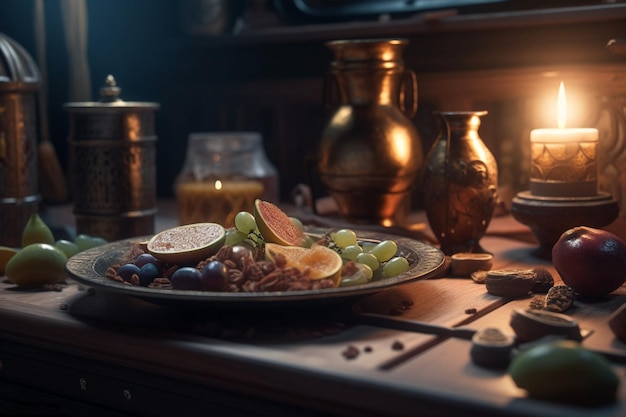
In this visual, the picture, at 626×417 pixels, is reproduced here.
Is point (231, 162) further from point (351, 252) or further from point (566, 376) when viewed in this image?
point (566, 376)

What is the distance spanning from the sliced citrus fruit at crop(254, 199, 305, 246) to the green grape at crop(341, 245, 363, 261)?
0.07 m

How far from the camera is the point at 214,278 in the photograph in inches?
40.6

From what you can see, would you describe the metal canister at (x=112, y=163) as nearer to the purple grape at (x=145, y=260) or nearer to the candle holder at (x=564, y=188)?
the purple grape at (x=145, y=260)

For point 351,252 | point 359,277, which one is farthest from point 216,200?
point 359,277

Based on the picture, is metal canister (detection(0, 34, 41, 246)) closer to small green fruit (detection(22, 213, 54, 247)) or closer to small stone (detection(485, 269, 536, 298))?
small green fruit (detection(22, 213, 54, 247))

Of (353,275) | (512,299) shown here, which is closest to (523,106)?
(512,299)

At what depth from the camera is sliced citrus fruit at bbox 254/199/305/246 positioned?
1.18 meters

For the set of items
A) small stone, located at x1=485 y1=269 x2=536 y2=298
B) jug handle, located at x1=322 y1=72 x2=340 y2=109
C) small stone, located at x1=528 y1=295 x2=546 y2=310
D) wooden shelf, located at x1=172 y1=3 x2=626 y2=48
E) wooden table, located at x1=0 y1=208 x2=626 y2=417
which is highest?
wooden shelf, located at x1=172 y1=3 x2=626 y2=48

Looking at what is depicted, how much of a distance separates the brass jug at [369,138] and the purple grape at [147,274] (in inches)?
21.8

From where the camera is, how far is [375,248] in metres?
1.21

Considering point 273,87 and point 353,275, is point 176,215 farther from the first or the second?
point 353,275

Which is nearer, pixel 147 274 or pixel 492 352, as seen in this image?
pixel 492 352

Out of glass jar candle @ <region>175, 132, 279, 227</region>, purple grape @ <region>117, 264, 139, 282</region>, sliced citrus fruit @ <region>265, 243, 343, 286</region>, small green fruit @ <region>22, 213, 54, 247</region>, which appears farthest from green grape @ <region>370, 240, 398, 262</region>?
glass jar candle @ <region>175, 132, 279, 227</region>

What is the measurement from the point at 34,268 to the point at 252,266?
405 mm
